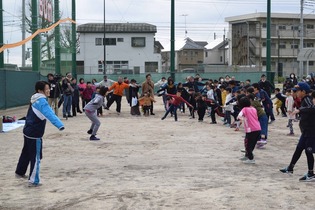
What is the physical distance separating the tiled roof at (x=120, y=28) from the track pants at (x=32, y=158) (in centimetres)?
5160

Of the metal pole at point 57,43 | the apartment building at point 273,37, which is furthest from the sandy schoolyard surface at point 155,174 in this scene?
the apartment building at point 273,37

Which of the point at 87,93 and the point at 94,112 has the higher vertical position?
the point at 87,93

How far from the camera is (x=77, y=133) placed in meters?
14.9

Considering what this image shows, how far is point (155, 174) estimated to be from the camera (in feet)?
28.3

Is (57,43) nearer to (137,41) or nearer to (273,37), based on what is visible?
(137,41)

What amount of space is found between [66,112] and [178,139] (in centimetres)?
770

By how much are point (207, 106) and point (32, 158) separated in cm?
1232

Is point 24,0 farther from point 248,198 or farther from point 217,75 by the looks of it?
point 248,198

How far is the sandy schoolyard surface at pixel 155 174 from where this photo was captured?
671 cm

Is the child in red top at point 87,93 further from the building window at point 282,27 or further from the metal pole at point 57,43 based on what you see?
the building window at point 282,27

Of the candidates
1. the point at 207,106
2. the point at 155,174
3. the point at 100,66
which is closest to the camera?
the point at 155,174

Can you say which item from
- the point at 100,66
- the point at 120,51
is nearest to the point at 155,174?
the point at 100,66

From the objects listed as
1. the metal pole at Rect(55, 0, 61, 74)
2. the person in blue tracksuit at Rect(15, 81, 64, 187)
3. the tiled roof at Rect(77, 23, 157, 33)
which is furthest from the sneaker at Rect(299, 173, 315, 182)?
the tiled roof at Rect(77, 23, 157, 33)

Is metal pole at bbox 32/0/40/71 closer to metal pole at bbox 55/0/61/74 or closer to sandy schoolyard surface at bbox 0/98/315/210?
metal pole at bbox 55/0/61/74
